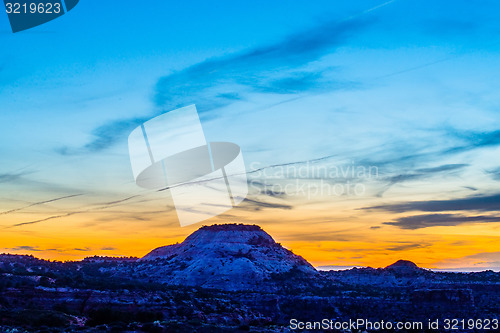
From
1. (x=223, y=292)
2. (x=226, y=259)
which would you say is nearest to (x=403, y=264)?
(x=226, y=259)

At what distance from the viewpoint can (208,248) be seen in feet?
503

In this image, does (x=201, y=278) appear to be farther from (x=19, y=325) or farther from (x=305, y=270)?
(x=19, y=325)

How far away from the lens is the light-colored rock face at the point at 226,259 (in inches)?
5012

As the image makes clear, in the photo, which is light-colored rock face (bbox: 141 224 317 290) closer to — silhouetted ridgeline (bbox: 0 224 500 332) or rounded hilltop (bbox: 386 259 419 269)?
silhouetted ridgeline (bbox: 0 224 500 332)

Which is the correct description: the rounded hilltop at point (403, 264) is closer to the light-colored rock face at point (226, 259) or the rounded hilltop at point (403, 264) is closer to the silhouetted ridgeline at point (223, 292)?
the silhouetted ridgeline at point (223, 292)

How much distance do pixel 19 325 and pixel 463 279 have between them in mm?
104763

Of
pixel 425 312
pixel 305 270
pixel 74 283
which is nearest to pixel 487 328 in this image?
Answer: pixel 425 312

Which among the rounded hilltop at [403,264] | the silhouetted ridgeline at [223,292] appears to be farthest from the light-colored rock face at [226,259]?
the rounded hilltop at [403,264]

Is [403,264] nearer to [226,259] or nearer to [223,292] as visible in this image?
[226,259]

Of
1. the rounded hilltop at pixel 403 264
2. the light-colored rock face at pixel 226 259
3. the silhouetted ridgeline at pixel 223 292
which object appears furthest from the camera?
the rounded hilltop at pixel 403 264

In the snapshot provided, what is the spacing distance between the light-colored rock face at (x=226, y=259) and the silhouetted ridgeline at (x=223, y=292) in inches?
14.2

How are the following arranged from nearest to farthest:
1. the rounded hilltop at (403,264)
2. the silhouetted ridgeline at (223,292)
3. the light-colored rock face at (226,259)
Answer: the silhouetted ridgeline at (223,292)
the light-colored rock face at (226,259)
the rounded hilltop at (403,264)

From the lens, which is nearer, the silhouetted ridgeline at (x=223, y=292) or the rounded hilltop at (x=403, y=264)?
the silhouetted ridgeline at (x=223, y=292)

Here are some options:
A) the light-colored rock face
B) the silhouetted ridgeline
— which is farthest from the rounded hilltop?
the light-colored rock face
